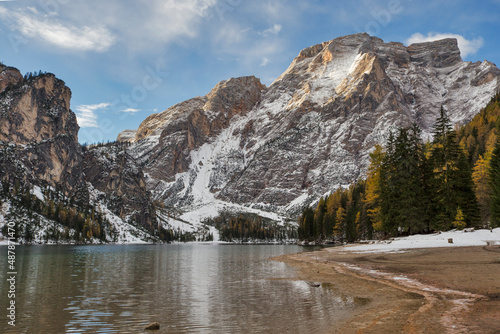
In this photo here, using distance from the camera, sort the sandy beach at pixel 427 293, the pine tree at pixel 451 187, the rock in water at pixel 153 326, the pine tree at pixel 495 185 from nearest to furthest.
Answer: the sandy beach at pixel 427 293
the rock in water at pixel 153 326
the pine tree at pixel 495 185
the pine tree at pixel 451 187

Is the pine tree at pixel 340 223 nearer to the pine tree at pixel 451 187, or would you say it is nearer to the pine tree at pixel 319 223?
the pine tree at pixel 319 223

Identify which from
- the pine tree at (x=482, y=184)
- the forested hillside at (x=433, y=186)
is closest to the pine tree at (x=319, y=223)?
the forested hillside at (x=433, y=186)

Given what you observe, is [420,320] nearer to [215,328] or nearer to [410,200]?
[215,328]

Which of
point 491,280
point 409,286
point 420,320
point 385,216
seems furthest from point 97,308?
point 385,216

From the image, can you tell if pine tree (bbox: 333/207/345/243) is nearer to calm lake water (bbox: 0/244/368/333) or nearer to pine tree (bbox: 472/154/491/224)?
pine tree (bbox: 472/154/491/224)

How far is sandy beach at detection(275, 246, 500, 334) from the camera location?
38.5 feet

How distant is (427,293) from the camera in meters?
17.5

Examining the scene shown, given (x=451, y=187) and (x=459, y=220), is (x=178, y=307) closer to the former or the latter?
(x=459, y=220)

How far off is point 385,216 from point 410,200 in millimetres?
7545

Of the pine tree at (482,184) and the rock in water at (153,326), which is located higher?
the pine tree at (482,184)

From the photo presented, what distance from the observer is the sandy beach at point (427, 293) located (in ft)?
38.5

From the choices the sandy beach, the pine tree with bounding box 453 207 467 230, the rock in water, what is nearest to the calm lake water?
the rock in water

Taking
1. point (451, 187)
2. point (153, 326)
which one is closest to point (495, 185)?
point (451, 187)

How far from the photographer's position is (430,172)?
195ft
